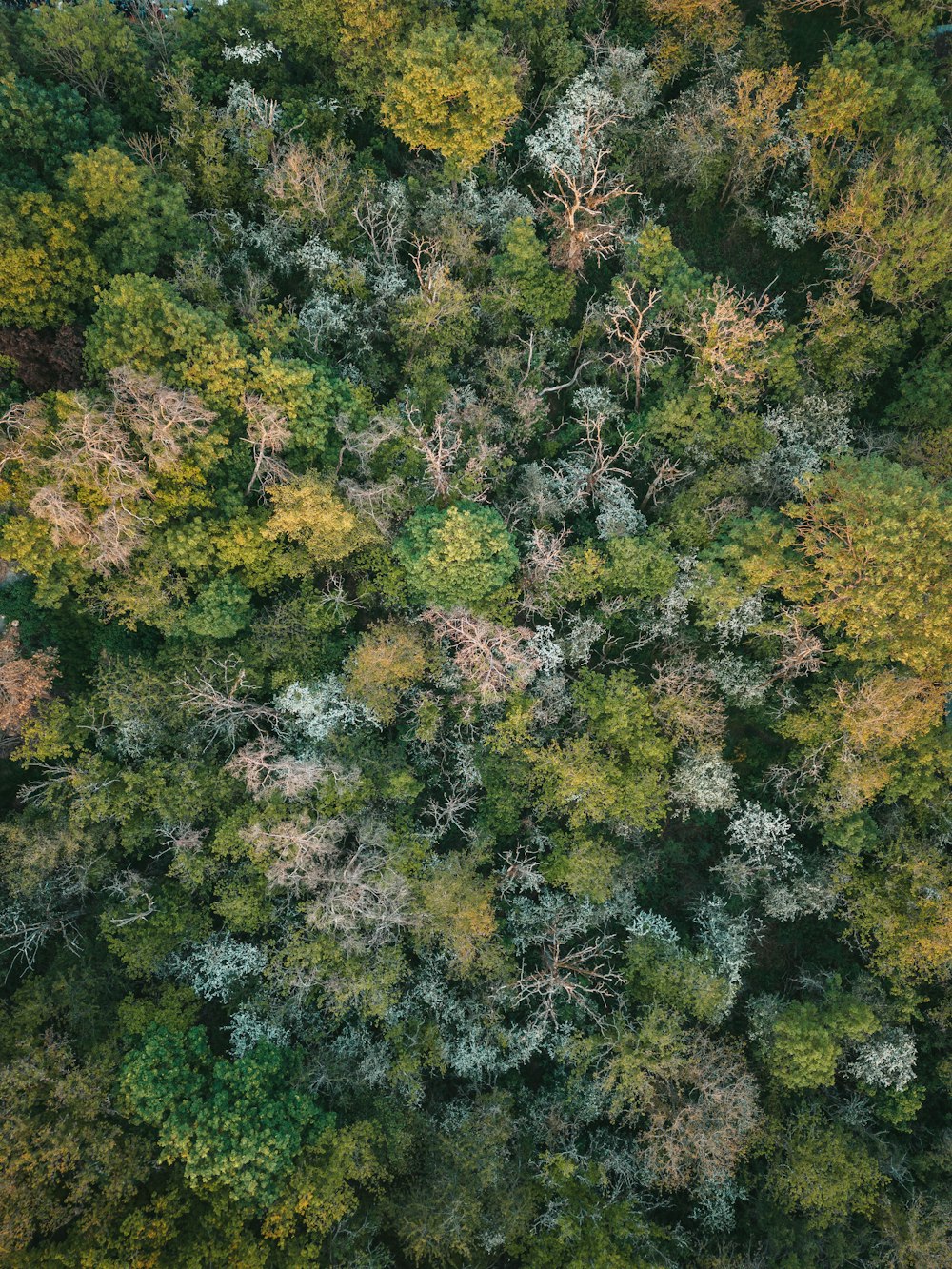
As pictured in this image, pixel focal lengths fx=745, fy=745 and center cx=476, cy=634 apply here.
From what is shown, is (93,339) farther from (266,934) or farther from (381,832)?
(266,934)

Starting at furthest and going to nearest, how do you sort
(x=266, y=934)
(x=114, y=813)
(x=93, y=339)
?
1. (x=266, y=934)
2. (x=114, y=813)
3. (x=93, y=339)

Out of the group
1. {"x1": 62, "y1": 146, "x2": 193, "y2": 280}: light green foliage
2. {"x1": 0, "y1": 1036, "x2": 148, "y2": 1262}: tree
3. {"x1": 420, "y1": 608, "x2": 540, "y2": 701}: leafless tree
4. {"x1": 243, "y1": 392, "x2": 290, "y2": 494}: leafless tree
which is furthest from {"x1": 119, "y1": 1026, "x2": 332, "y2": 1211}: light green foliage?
{"x1": 62, "y1": 146, "x2": 193, "y2": 280}: light green foliage

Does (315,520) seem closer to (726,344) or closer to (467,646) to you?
(467,646)

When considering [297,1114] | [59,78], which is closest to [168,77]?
[59,78]

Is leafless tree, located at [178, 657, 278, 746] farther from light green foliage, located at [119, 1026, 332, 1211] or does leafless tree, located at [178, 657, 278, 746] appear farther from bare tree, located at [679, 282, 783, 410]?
bare tree, located at [679, 282, 783, 410]

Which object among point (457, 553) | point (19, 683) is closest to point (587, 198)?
point (457, 553)

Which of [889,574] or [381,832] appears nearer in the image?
[889,574]
